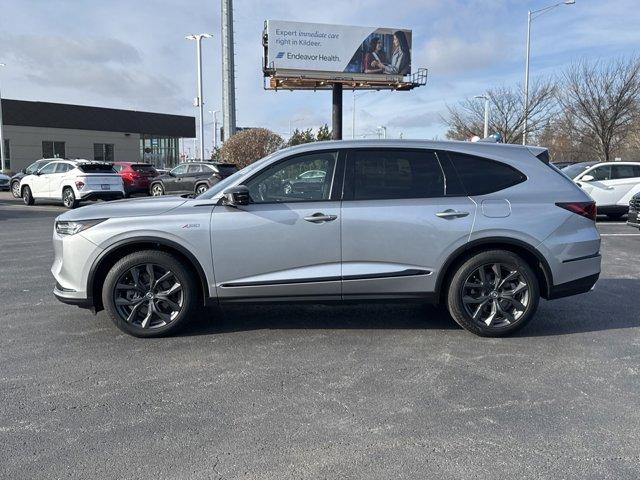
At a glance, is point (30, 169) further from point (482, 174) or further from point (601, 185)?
point (482, 174)

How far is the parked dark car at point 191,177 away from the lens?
73.3 feet

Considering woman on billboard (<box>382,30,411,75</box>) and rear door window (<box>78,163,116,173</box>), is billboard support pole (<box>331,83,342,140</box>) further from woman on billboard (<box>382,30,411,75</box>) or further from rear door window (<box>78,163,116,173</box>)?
rear door window (<box>78,163,116,173</box>)

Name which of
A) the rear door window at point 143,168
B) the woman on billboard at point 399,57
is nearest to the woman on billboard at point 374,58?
the woman on billboard at point 399,57

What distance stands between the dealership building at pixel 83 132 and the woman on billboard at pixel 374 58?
26472mm

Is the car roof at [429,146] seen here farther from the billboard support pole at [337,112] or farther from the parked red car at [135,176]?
the billboard support pole at [337,112]

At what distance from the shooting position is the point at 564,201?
4.90 m

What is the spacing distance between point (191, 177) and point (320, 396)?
65.5 feet

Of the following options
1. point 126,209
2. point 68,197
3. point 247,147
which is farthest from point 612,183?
point 247,147

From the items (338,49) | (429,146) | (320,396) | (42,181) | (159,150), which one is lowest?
(320,396)

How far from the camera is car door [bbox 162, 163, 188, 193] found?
74.6 feet

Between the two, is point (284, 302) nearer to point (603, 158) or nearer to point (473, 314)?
point (473, 314)

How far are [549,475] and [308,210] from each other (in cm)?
272

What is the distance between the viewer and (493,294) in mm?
4867

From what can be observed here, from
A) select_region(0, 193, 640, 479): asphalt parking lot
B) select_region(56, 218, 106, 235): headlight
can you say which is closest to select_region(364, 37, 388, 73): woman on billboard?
select_region(0, 193, 640, 479): asphalt parking lot
